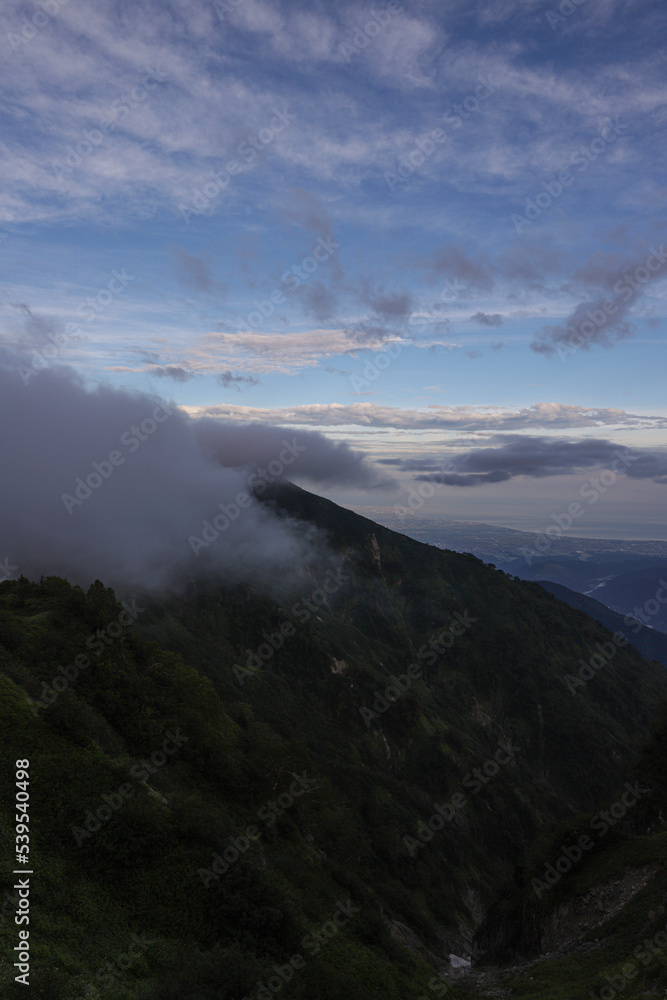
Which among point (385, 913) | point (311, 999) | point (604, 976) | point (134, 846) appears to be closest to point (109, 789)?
point (134, 846)

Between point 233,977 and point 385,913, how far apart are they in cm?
4727

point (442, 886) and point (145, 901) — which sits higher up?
point (145, 901)

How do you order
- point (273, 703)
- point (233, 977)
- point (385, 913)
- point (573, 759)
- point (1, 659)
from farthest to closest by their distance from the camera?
1. point (573, 759)
2. point (273, 703)
3. point (385, 913)
4. point (1, 659)
5. point (233, 977)

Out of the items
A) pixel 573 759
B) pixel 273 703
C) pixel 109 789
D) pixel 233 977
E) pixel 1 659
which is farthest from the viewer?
pixel 573 759

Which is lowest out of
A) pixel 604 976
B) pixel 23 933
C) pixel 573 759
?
pixel 23 933

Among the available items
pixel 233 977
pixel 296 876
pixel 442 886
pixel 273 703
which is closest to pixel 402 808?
pixel 442 886

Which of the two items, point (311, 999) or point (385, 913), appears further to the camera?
point (385, 913)

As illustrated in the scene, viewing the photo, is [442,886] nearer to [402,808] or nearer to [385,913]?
[402,808]

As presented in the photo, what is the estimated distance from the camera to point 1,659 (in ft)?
135

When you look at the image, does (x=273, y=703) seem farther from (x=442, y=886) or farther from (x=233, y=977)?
(x=233, y=977)

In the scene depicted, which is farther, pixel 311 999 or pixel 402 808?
pixel 402 808

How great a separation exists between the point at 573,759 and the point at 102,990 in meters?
220

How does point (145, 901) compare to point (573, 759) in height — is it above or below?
below

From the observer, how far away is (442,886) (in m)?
107
